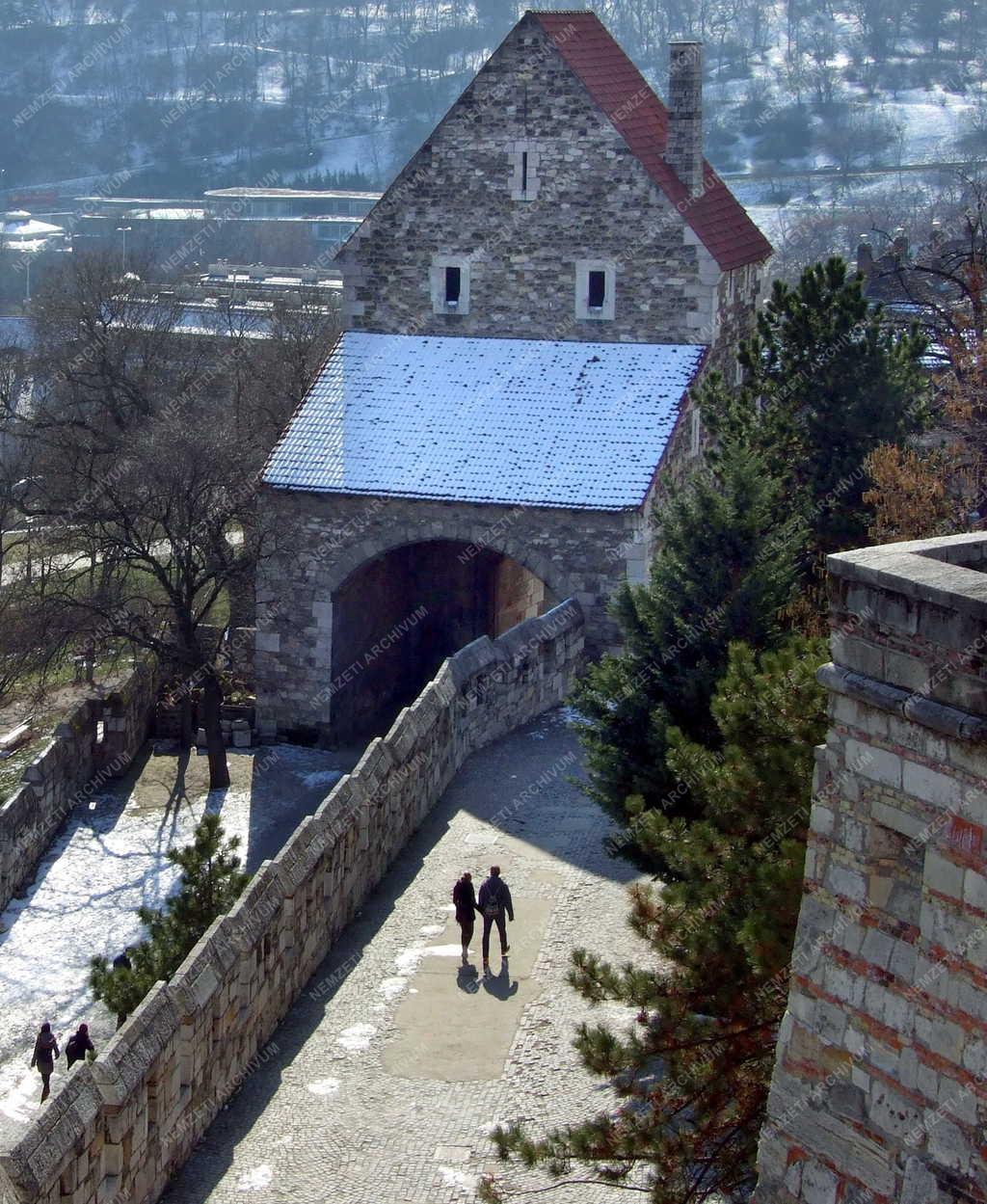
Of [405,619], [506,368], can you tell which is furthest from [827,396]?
[405,619]

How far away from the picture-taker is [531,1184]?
13805mm

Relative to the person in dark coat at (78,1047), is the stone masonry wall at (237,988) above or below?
above

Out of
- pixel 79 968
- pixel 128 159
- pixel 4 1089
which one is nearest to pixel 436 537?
pixel 79 968

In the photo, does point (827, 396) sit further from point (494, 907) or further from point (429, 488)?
point (494, 907)

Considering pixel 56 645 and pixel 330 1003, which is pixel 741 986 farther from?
pixel 56 645

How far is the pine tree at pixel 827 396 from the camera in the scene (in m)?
22.5

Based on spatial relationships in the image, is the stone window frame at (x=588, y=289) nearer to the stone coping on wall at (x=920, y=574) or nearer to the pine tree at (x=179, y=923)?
the pine tree at (x=179, y=923)

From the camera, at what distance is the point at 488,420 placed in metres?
28.2

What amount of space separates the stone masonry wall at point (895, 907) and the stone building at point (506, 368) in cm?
1736

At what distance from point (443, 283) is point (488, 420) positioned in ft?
8.74

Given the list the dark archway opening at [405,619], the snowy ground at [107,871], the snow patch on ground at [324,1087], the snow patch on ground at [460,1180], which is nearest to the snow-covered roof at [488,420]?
the dark archway opening at [405,619]

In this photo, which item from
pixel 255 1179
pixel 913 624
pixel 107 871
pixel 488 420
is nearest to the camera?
pixel 913 624

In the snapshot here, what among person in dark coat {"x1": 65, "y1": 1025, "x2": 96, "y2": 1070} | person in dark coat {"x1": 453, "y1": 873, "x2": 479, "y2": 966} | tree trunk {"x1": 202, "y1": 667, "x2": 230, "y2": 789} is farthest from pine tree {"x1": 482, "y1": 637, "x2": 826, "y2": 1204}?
tree trunk {"x1": 202, "y1": 667, "x2": 230, "y2": 789}

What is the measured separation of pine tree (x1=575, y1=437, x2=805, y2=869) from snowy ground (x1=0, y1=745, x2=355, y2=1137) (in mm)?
5681
